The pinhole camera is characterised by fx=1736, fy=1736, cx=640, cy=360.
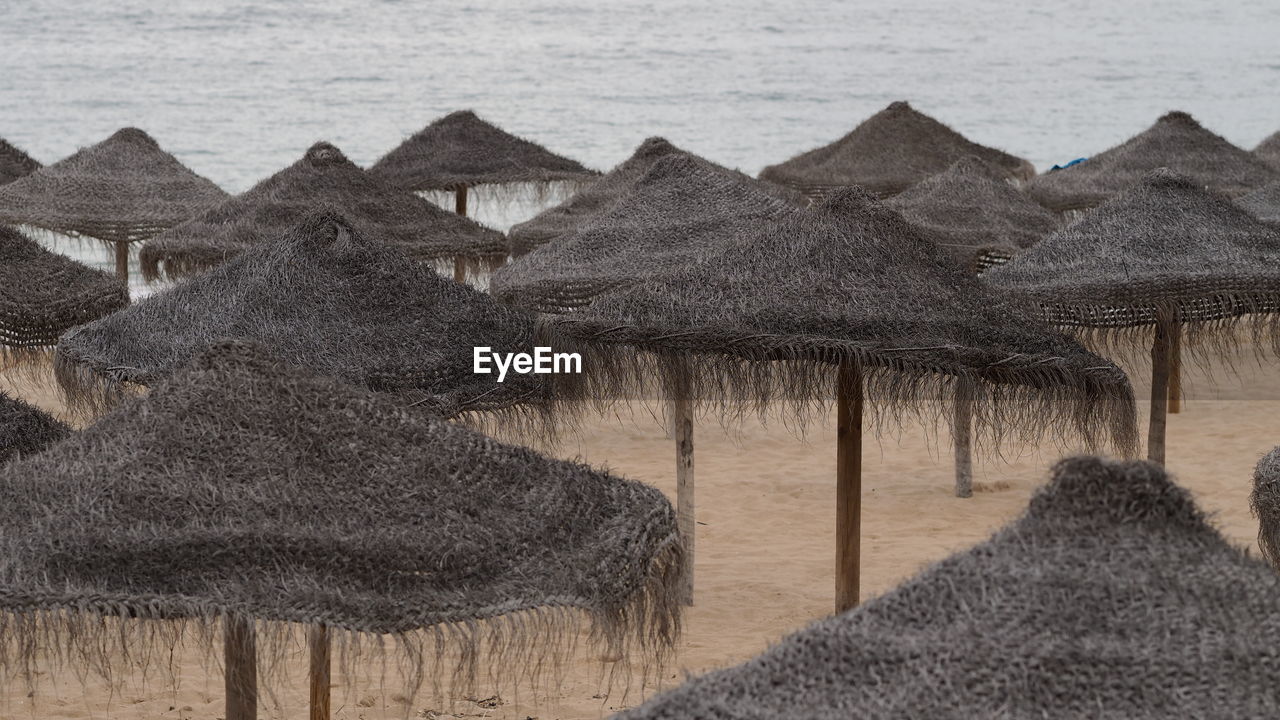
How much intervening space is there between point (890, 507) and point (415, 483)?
6.45 m

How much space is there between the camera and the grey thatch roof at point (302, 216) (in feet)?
34.3

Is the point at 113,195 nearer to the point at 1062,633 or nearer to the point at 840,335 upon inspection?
the point at 840,335

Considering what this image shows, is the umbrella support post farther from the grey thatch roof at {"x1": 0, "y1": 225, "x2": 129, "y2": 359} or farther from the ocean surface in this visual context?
the ocean surface

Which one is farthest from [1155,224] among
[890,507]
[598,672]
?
[598,672]

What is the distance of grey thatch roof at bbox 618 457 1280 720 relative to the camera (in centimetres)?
278

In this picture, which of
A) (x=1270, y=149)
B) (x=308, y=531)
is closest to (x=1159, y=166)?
(x=1270, y=149)

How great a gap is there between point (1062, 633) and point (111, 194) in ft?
38.3

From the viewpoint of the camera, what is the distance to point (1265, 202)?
40.5ft

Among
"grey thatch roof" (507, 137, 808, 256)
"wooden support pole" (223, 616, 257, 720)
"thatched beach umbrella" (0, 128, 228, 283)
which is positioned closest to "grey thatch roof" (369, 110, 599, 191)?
"thatched beach umbrella" (0, 128, 228, 283)

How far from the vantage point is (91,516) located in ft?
13.4

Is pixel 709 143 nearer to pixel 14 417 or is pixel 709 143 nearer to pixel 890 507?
pixel 890 507

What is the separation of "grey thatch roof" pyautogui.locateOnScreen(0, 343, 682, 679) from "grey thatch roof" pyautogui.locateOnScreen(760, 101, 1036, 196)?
39.6 feet

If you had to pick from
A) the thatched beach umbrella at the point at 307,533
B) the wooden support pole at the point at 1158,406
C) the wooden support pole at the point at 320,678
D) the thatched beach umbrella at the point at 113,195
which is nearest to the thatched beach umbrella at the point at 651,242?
the wooden support pole at the point at 1158,406

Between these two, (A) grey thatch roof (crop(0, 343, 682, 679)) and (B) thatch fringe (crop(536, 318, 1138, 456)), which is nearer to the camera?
(A) grey thatch roof (crop(0, 343, 682, 679))
